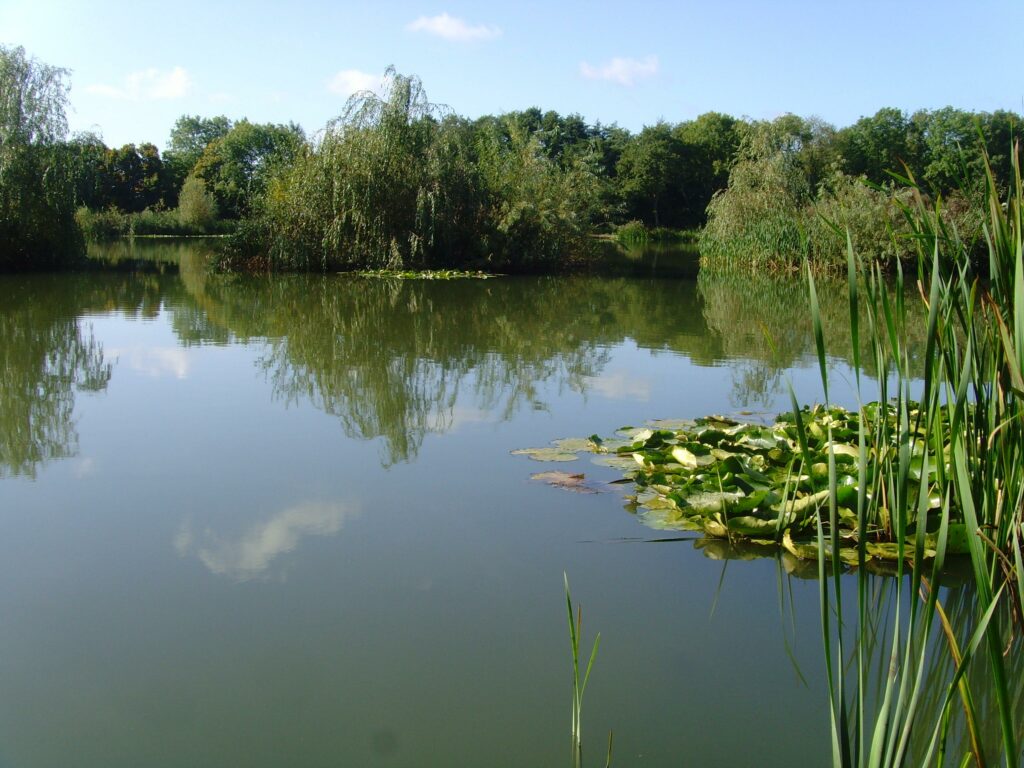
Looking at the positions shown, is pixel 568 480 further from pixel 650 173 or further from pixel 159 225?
pixel 650 173

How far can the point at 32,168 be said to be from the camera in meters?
18.7

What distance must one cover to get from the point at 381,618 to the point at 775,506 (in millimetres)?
1857

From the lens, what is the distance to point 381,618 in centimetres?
326

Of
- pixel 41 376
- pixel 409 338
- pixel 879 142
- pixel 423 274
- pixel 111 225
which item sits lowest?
pixel 41 376

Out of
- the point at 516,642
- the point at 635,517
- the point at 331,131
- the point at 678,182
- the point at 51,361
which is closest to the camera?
the point at 516,642

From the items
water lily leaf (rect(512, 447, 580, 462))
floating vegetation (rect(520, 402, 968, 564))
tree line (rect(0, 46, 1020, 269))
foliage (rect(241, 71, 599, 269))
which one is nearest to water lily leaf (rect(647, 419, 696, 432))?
floating vegetation (rect(520, 402, 968, 564))

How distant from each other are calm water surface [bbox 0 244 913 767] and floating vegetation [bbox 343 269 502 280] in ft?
34.3

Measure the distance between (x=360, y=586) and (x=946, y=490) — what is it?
2.14 metres

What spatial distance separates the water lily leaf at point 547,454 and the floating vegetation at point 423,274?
13.1m

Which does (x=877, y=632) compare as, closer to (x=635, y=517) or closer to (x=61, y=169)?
(x=635, y=517)

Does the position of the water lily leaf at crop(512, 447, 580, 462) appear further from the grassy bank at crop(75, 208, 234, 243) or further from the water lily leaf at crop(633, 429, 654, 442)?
the grassy bank at crop(75, 208, 234, 243)

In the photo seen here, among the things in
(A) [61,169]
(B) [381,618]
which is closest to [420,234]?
(A) [61,169]

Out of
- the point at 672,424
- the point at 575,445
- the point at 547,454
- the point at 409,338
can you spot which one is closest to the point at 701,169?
the point at 409,338

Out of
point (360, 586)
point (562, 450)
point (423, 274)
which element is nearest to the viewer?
point (360, 586)
